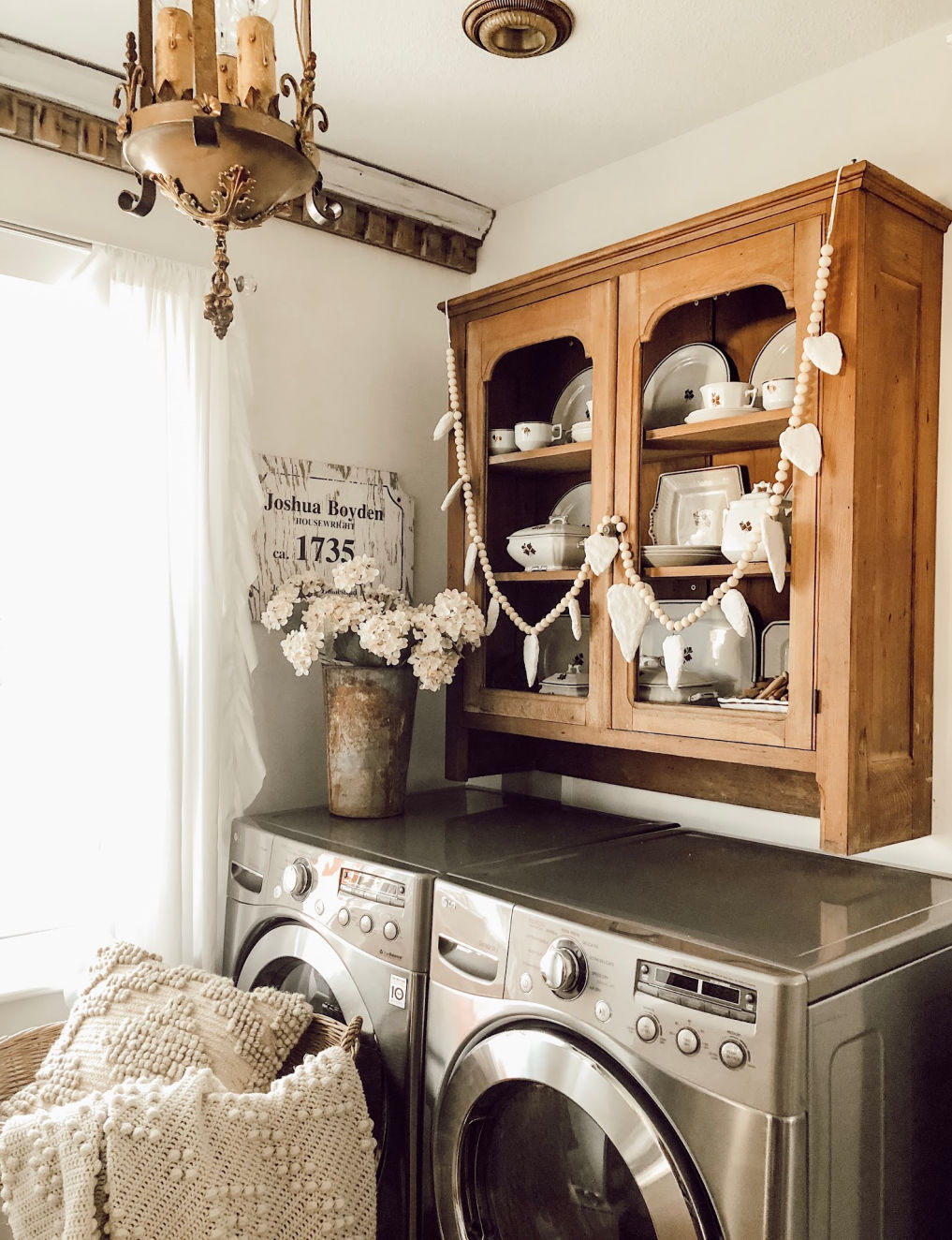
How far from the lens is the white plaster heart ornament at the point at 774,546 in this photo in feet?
5.61

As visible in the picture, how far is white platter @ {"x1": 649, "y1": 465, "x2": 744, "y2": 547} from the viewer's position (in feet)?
6.68

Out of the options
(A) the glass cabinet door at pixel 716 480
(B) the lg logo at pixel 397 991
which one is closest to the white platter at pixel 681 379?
(A) the glass cabinet door at pixel 716 480

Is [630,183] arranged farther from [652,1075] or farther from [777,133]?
[652,1075]

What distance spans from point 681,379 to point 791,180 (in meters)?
0.46

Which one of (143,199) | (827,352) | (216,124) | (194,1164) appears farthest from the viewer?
(827,352)

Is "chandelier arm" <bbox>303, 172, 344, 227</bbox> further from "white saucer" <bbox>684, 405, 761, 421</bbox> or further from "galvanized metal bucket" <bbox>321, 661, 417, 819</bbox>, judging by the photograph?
"galvanized metal bucket" <bbox>321, 661, 417, 819</bbox>

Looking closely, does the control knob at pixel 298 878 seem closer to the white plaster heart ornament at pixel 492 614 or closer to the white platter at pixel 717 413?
the white plaster heart ornament at pixel 492 614

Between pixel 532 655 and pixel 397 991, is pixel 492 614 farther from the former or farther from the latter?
pixel 397 991

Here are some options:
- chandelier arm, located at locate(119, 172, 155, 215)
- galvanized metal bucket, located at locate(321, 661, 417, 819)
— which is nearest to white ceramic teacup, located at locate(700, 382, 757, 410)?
galvanized metal bucket, located at locate(321, 661, 417, 819)

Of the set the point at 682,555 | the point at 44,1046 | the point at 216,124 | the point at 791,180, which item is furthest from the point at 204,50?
the point at 44,1046

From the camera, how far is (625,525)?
197 centimetres

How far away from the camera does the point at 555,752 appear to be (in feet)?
8.36

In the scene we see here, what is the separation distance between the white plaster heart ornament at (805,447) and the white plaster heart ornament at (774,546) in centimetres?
11

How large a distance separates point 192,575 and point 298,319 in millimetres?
724
